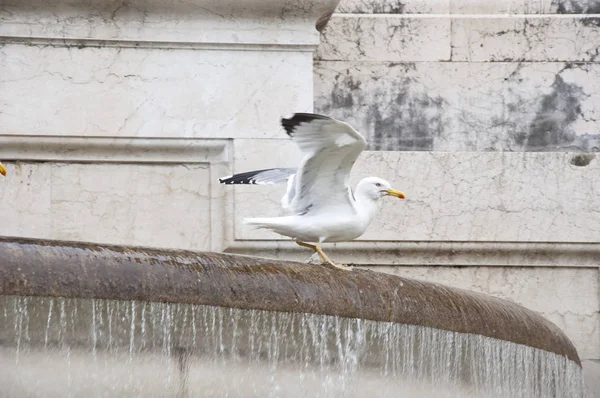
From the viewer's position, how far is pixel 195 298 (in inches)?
183

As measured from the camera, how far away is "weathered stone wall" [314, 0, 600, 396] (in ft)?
24.3

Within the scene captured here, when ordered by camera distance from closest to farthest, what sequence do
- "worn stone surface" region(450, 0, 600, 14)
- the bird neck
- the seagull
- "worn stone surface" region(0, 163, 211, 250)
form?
the seagull, the bird neck, "worn stone surface" region(0, 163, 211, 250), "worn stone surface" region(450, 0, 600, 14)

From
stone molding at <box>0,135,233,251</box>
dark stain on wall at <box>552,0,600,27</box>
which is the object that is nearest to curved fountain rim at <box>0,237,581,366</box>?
stone molding at <box>0,135,233,251</box>

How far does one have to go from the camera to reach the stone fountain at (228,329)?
14.5ft

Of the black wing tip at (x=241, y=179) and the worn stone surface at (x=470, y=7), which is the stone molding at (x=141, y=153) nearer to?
the black wing tip at (x=241, y=179)

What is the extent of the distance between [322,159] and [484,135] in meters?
2.07

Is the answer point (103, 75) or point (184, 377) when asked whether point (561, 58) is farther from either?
point (184, 377)

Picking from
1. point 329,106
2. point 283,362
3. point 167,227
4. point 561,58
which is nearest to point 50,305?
point 283,362

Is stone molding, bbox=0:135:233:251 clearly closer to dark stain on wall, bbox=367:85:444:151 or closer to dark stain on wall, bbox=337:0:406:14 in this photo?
dark stain on wall, bbox=367:85:444:151

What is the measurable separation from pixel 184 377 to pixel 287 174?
1823mm

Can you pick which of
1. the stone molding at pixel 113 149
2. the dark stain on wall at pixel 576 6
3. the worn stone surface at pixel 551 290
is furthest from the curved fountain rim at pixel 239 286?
the dark stain on wall at pixel 576 6

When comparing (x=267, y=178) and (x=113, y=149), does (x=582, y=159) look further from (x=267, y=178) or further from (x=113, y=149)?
(x=113, y=149)

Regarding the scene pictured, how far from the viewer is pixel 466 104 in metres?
7.71

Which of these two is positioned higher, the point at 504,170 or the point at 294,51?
the point at 294,51
